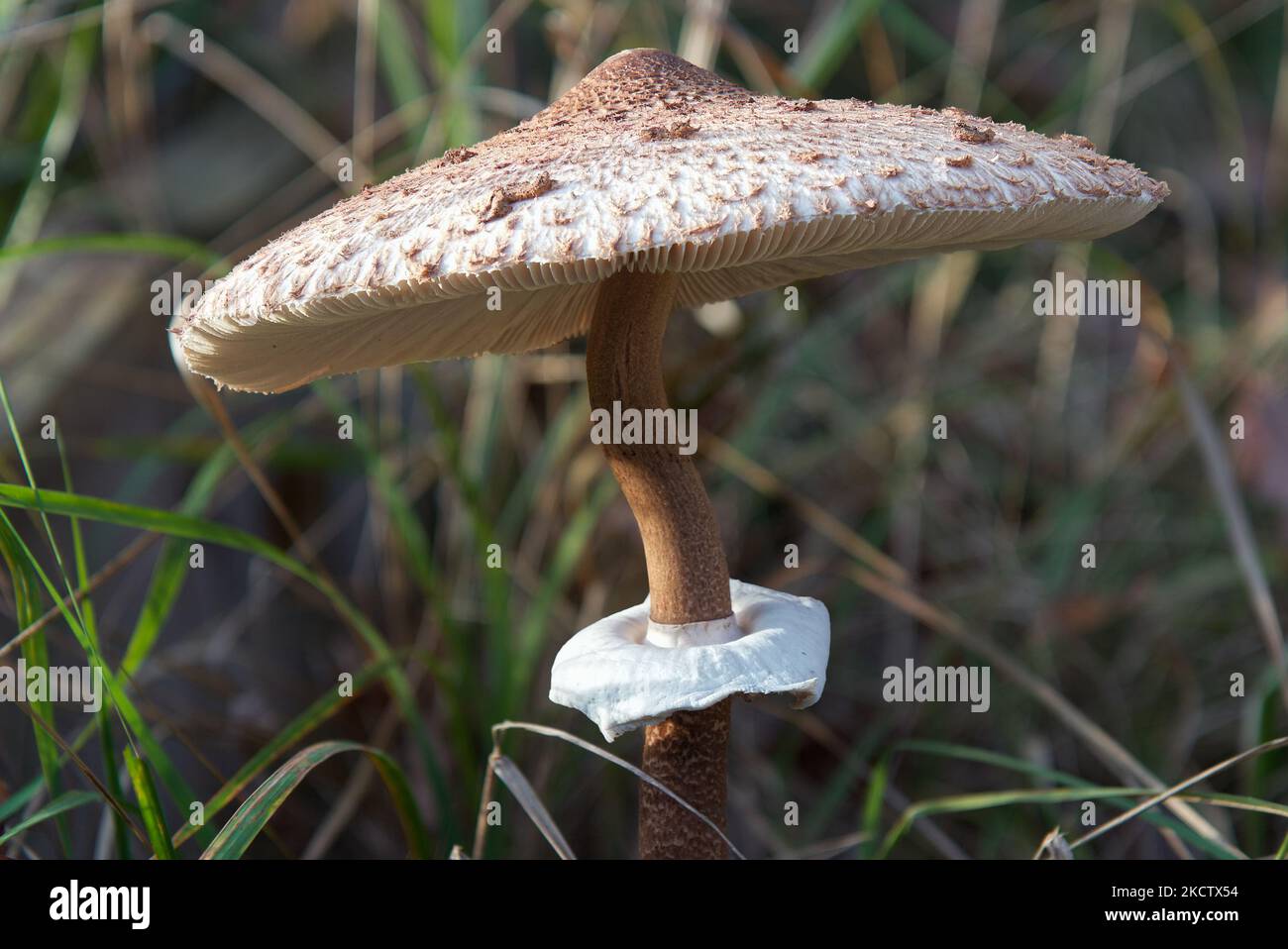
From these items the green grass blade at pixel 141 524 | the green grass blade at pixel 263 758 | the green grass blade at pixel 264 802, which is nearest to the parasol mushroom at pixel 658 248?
the green grass blade at pixel 141 524

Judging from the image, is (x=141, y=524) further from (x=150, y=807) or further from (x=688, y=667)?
(x=688, y=667)

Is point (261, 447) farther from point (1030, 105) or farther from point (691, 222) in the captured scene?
point (1030, 105)

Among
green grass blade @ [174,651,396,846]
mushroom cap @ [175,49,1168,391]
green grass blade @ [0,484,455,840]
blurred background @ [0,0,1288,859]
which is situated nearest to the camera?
mushroom cap @ [175,49,1168,391]

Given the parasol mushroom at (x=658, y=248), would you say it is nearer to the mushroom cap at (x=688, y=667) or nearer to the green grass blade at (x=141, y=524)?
the mushroom cap at (x=688, y=667)

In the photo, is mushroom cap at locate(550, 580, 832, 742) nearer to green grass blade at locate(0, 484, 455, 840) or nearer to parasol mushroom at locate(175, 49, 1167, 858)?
parasol mushroom at locate(175, 49, 1167, 858)

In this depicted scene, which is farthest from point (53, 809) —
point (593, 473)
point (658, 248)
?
point (593, 473)

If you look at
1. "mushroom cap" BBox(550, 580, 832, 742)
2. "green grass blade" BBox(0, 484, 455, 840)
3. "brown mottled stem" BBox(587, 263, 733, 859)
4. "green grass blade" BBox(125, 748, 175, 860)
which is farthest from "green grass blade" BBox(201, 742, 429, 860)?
"brown mottled stem" BBox(587, 263, 733, 859)
